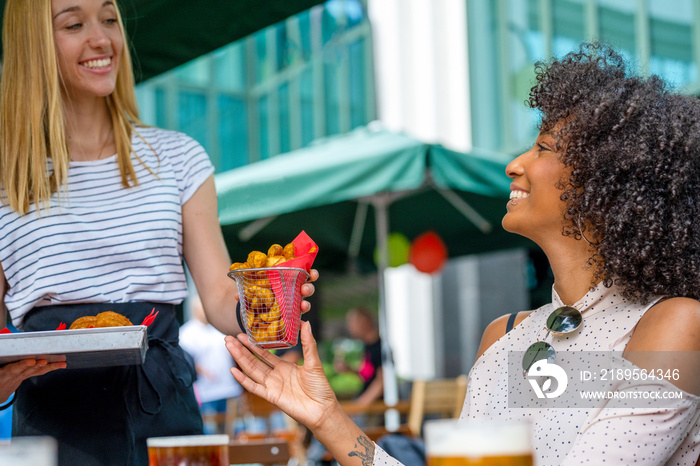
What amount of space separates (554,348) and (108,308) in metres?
1.15

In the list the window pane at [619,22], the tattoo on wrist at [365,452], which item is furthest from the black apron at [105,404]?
the window pane at [619,22]

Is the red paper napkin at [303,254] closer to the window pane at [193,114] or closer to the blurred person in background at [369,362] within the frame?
the blurred person in background at [369,362]

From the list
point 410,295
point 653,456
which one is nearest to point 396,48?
point 410,295

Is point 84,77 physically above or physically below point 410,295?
above

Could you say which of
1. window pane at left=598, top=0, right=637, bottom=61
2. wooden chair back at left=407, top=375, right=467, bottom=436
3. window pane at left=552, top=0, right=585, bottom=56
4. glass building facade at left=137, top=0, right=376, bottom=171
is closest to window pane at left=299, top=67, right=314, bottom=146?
glass building facade at left=137, top=0, right=376, bottom=171

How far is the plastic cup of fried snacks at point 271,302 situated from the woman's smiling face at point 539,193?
2.18 feet

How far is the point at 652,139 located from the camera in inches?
74.6

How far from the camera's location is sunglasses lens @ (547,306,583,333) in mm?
1879

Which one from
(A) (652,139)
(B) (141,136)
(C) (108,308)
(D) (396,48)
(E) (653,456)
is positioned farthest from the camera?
(D) (396,48)

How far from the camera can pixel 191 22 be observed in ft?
8.40

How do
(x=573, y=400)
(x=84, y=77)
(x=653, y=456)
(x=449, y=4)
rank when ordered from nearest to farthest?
(x=653, y=456), (x=573, y=400), (x=84, y=77), (x=449, y=4)

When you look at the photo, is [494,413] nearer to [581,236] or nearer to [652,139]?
[581,236]

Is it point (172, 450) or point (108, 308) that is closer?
point (172, 450)

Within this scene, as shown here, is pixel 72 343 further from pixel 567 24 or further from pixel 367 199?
pixel 567 24
